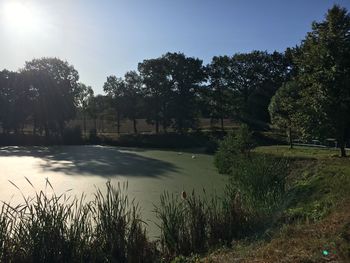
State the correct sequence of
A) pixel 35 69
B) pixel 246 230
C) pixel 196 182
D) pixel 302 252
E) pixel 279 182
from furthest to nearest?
pixel 35 69 < pixel 196 182 < pixel 279 182 < pixel 246 230 < pixel 302 252

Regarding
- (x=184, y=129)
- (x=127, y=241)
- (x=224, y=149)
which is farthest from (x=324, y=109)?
(x=184, y=129)

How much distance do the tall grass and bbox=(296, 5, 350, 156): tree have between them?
10.3 metres

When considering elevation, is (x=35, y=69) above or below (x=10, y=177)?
above

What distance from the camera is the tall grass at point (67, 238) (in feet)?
16.1

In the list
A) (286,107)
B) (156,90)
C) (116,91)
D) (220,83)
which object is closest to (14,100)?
(116,91)

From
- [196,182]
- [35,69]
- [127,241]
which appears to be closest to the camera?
[127,241]

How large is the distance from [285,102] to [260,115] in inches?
989

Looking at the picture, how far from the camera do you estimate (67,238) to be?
16.9 feet

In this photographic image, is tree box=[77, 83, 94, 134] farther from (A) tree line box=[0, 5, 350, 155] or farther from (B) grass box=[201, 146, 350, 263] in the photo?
(B) grass box=[201, 146, 350, 263]

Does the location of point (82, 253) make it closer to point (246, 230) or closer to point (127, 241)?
point (127, 241)

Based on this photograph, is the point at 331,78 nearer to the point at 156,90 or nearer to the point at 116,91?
the point at 156,90

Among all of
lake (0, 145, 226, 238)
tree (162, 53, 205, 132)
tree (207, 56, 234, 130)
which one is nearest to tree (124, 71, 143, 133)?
tree (162, 53, 205, 132)

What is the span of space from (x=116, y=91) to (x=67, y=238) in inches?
1551

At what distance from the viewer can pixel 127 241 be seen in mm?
5453
